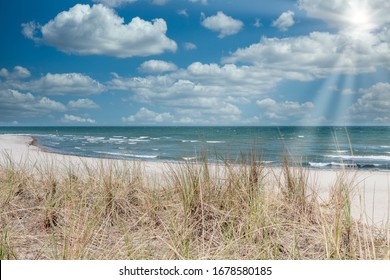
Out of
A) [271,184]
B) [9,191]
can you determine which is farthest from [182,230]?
[9,191]

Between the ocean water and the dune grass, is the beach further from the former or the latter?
the ocean water

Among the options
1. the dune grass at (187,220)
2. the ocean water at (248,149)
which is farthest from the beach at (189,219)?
the ocean water at (248,149)

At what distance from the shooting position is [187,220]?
12.7ft

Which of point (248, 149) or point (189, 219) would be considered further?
point (248, 149)

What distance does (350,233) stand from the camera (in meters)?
3.47

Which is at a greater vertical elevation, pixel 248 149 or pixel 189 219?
pixel 248 149

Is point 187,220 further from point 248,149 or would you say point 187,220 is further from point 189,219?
point 248,149

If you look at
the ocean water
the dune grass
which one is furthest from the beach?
the ocean water

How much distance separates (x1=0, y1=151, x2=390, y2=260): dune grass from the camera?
10.6ft

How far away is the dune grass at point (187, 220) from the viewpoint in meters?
3.24

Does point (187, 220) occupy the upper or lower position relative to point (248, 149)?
lower

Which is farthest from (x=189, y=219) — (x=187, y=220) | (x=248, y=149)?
(x=248, y=149)

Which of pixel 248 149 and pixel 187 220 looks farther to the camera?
pixel 248 149

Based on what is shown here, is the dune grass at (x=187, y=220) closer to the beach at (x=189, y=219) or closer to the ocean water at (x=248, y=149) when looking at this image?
the beach at (x=189, y=219)
